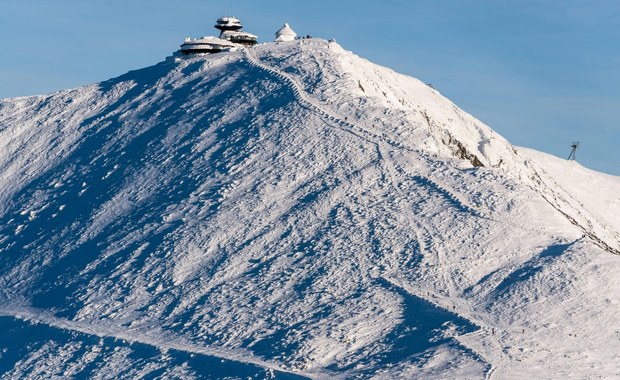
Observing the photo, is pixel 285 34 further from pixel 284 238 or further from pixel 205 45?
pixel 284 238

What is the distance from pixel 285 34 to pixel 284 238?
28.1 m

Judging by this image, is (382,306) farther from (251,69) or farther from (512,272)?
(251,69)

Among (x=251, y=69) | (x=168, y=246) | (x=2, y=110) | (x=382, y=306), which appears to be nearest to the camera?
(x=382, y=306)

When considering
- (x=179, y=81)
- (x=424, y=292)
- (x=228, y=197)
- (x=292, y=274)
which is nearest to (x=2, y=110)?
(x=179, y=81)

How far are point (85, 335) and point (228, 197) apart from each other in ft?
41.0

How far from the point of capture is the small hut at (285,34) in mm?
98438

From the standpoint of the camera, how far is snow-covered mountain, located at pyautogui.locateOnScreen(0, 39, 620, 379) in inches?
2547

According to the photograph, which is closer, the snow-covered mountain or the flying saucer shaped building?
the snow-covered mountain

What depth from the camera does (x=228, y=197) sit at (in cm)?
7831

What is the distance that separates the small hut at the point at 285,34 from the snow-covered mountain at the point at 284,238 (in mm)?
3937

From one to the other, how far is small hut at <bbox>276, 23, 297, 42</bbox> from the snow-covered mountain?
3937 mm

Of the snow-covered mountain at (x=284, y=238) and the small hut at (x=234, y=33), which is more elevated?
the small hut at (x=234, y=33)

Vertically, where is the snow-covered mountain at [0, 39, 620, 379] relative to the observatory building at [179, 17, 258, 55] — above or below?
below

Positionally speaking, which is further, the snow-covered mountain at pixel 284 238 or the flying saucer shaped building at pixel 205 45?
the flying saucer shaped building at pixel 205 45
